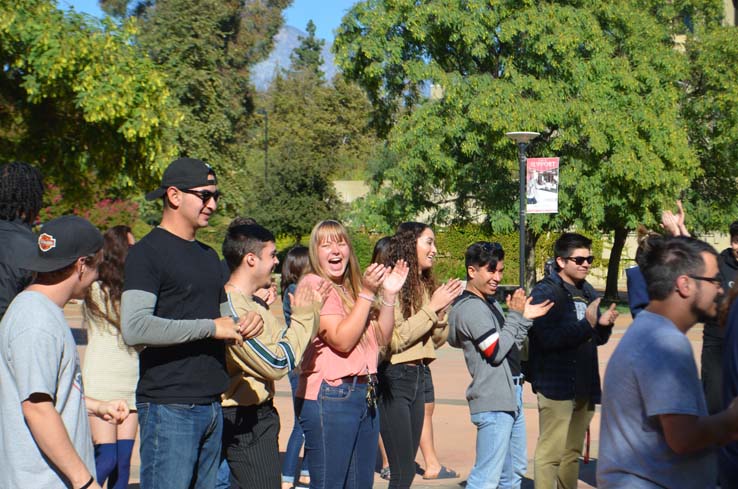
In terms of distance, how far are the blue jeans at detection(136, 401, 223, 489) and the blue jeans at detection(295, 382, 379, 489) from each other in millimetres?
651

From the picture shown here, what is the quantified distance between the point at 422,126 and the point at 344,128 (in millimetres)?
43274

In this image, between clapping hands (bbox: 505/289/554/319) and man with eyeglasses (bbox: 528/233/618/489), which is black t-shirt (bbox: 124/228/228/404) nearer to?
clapping hands (bbox: 505/289/554/319)

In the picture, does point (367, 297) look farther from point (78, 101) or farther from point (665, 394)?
point (78, 101)

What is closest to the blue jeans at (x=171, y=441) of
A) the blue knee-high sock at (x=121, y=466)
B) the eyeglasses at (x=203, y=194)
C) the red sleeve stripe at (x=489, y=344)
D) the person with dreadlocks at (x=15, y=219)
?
the person with dreadlocks at (x=15, y=219)

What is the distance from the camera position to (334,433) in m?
4.66

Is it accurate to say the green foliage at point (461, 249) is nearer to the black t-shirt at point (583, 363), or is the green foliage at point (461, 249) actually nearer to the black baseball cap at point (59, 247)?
the black t-shirt at point (583, 363)

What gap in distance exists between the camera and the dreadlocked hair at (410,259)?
6.25m

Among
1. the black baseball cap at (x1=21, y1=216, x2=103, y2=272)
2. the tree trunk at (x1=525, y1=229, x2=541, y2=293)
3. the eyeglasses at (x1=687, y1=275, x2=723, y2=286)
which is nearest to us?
the eyeglasses at (x1=687, y1=275, x2=723, y2=286)

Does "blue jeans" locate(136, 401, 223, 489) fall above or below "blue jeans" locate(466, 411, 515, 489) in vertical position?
above

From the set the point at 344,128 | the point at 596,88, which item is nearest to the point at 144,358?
the point at 596,88

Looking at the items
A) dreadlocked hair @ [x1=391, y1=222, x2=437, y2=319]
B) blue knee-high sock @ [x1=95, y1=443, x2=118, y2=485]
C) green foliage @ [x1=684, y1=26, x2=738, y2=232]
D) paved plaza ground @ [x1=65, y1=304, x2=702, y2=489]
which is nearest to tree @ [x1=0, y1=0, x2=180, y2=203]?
paved plaza ground @ [x1=65, y1=304, x2=702, y2=489]

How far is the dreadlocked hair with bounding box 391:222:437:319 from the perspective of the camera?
6.25 metres

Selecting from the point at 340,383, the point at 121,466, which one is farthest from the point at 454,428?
the point at 340,383

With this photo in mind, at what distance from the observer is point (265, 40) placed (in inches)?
2063
